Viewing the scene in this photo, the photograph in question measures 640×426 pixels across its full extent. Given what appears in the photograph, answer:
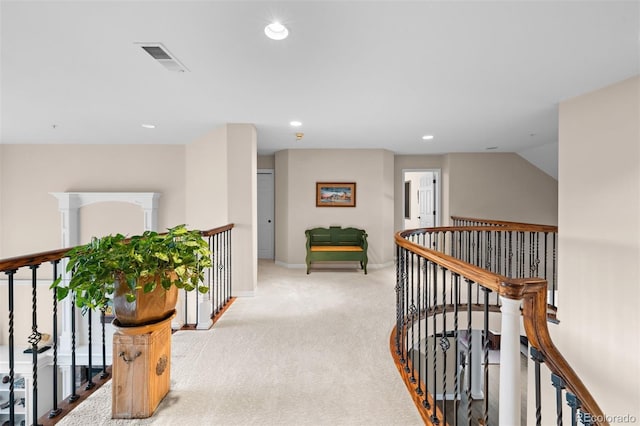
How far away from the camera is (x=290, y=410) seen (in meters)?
1.75

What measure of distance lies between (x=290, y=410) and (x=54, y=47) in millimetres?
3027

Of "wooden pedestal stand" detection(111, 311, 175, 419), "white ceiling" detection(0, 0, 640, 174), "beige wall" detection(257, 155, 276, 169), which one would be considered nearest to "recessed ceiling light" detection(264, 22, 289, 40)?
"white ceiling" detection(0, 0, 640, 174)

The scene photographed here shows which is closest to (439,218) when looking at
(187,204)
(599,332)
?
(599,332)

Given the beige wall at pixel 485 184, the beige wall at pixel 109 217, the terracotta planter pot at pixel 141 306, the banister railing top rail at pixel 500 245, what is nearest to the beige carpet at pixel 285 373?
the terracotta planter pot at pixel 141 306

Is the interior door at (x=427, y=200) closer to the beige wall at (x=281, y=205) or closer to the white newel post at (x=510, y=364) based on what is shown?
the beige wall at (x=281, y=205)

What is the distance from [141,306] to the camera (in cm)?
158

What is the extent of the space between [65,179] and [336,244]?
5147 mm

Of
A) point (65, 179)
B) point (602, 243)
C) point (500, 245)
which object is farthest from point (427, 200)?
point (65, 179)

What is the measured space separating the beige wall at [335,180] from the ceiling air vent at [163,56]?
344 centimetres

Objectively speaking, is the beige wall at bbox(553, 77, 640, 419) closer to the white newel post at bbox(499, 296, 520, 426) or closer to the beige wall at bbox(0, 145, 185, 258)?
the white newel post at bbox(499, 296, 520, 426)

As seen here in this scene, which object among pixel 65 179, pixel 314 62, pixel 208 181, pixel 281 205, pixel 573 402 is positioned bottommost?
pixel 573 402

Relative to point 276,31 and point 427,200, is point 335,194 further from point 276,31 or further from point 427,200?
point 276,31

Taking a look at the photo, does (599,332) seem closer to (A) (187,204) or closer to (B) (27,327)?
(A) (187,204)

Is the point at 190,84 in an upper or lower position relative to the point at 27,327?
upper
